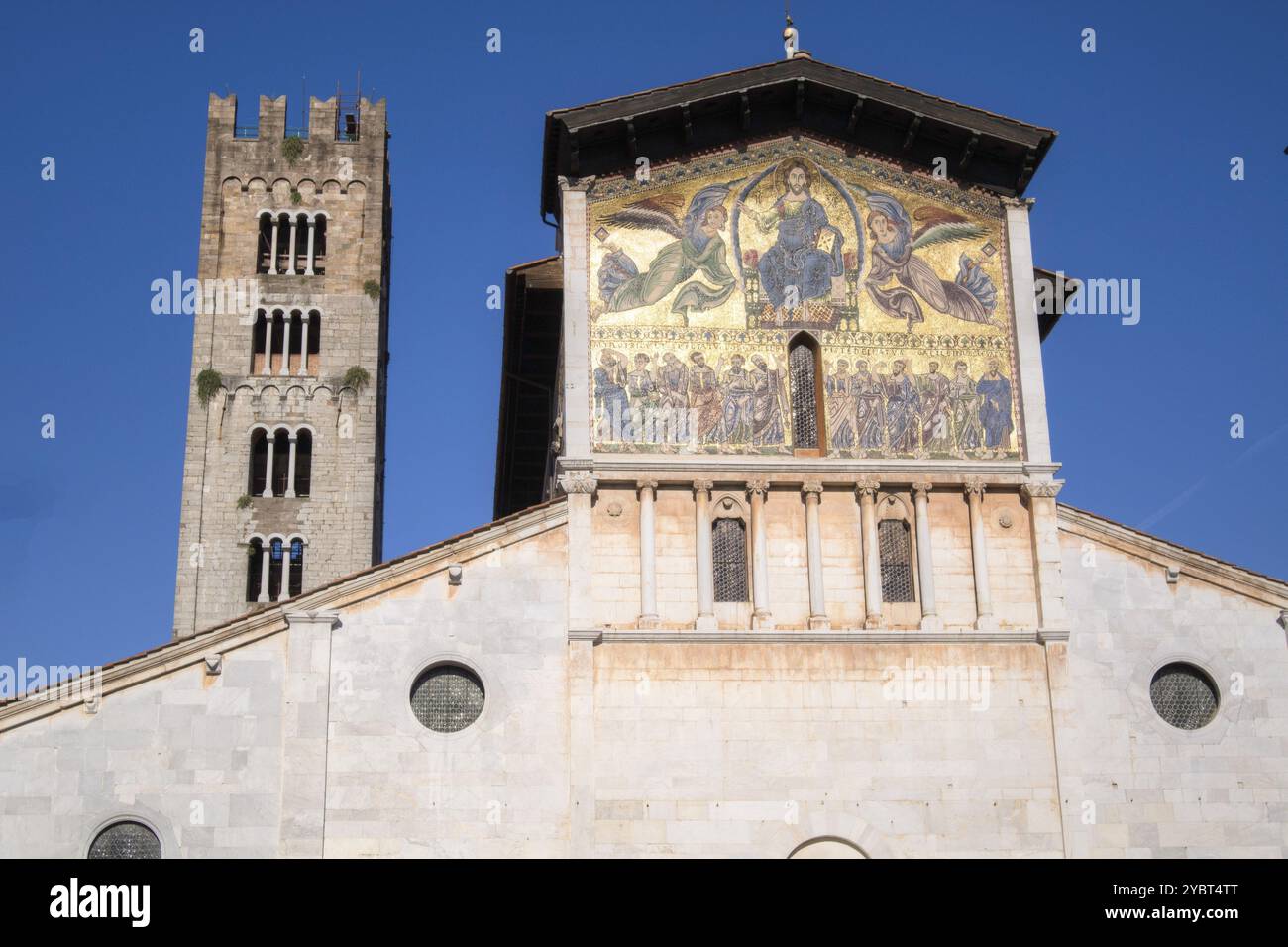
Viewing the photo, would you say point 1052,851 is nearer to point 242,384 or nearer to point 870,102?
point 870,102

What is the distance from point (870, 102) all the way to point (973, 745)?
36.1 feet

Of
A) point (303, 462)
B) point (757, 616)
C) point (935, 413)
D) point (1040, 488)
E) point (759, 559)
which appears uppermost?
point (303, 462)

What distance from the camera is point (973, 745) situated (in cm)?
2602

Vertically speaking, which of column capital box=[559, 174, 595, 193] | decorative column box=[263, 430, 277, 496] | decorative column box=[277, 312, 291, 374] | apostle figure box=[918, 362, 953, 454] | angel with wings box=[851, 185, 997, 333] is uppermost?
decorative column box=[277, 312, 291, 374]

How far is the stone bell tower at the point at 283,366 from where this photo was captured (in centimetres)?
5591

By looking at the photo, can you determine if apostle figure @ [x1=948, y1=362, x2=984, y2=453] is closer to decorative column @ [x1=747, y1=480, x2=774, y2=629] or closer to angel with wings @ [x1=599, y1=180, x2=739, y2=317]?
decorative column @ [x1=747, y1=480, x2=774, y2=629]

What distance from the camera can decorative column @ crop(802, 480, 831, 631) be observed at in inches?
1043

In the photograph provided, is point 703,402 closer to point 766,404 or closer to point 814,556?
point 766,404

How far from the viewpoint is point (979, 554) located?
1065 inches

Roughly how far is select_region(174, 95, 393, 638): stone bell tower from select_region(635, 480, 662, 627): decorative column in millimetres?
29572

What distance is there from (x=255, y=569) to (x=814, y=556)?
3308 cm

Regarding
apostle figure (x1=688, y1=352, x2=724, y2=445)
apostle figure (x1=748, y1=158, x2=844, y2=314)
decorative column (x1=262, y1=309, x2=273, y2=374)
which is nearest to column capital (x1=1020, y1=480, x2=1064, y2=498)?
apostle figure (x1=748, y1=158, x2=844, y2=314)

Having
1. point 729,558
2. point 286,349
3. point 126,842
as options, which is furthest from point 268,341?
point 126,842
